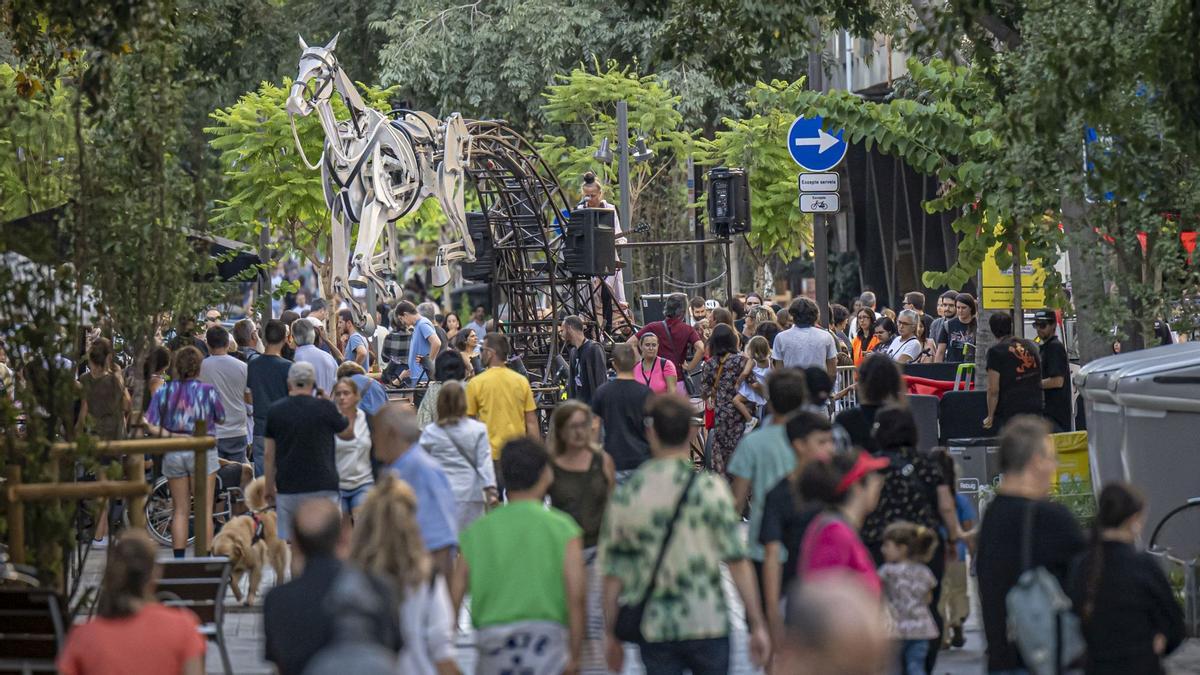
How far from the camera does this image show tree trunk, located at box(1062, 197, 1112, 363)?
1409cm

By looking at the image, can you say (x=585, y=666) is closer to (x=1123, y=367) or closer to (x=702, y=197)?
(x=1123, y=367)

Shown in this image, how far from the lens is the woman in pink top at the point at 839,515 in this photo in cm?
709

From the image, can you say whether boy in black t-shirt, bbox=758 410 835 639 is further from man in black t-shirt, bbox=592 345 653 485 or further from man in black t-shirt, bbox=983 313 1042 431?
man in black t-shirt, bbox=983 313 1042 431

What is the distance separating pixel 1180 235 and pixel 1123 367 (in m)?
1.83

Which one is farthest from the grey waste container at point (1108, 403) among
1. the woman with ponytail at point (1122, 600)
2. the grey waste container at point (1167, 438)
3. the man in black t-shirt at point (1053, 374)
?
the woman with ponytail at point (1122, 600)

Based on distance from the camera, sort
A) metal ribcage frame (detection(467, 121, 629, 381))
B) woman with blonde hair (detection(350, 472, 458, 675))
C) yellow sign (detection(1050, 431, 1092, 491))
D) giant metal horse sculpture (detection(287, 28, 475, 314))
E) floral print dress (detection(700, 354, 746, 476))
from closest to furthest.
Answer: woman with blonde hair (detection(350, 472, 458, 675)) → yellow sign (detection(1050, 431, 1092, 491)) → floral print dress (detection(700, 354, 746, 476)) → giant metal horse sculpture (detection(287, 28, 475, 314)) → metal ribcage frame (detection(467, 121, 629, 381))

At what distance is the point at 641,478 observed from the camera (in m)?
7.23

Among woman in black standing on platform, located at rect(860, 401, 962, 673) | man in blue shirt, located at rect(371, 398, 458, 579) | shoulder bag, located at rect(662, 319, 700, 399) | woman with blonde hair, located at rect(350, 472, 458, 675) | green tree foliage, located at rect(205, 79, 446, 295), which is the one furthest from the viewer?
A: green tree foliage, located at rect(205, 79, 446, 295)

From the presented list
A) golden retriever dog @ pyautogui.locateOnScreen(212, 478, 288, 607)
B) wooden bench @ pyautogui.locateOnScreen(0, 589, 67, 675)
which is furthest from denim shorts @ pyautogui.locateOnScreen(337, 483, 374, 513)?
wooden bench @ pyautogui.locateOnScreen(0, 589, 67, 675)

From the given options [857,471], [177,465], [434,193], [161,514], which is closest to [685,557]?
[857,471]

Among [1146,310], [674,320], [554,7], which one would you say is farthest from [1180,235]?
[554,7]

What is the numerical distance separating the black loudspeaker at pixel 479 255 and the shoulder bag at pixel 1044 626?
15.6m

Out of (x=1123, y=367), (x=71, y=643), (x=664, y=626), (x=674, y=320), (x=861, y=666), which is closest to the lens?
(x=861, y=666)

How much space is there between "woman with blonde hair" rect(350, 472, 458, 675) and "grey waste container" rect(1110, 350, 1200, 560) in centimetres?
610
